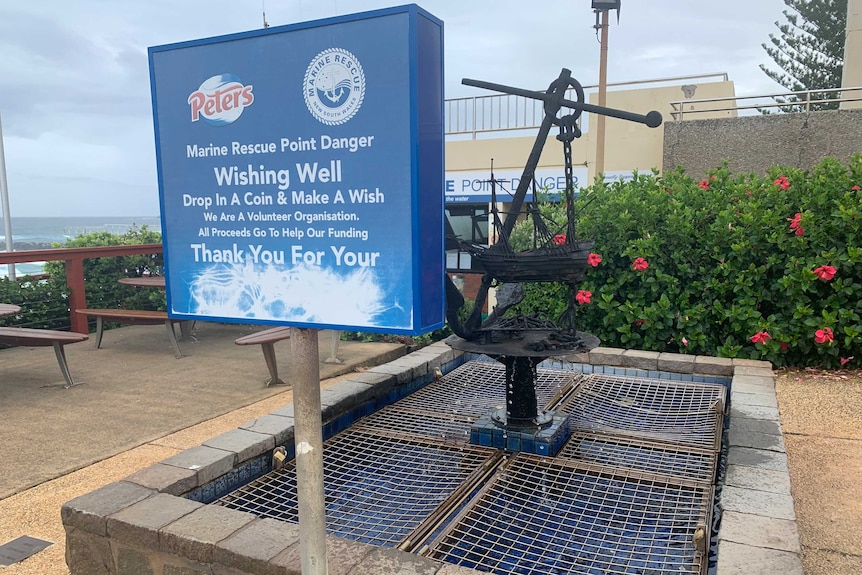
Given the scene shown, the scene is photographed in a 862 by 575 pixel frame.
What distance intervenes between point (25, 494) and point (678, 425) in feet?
12.8

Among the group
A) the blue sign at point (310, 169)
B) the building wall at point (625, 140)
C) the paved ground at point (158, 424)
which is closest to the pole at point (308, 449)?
the blue sign at point (310, 169)

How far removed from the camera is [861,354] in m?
5.52

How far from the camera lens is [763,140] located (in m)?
11.2

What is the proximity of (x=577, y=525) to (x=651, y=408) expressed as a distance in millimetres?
1829

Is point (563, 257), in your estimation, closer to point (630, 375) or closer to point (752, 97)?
point (630, 375)

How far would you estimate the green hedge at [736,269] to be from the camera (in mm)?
5363

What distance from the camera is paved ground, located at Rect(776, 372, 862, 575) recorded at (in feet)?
9.14

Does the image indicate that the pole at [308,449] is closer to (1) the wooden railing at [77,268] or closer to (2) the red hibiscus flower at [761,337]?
(2) the red hibiscus flower at [761,337]

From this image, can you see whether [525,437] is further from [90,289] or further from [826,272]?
[90,289]

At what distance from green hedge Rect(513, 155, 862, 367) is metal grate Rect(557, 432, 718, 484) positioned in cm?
219

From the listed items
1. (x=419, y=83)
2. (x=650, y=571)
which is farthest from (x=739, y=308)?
(x=419, y=83)

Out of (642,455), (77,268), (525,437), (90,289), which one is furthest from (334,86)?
(90,289)

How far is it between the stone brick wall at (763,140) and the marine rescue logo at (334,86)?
35.3 ft

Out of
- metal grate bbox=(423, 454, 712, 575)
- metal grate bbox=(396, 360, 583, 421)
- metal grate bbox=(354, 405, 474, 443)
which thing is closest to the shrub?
metal grate bbox=(396, 360, 583, 421)
